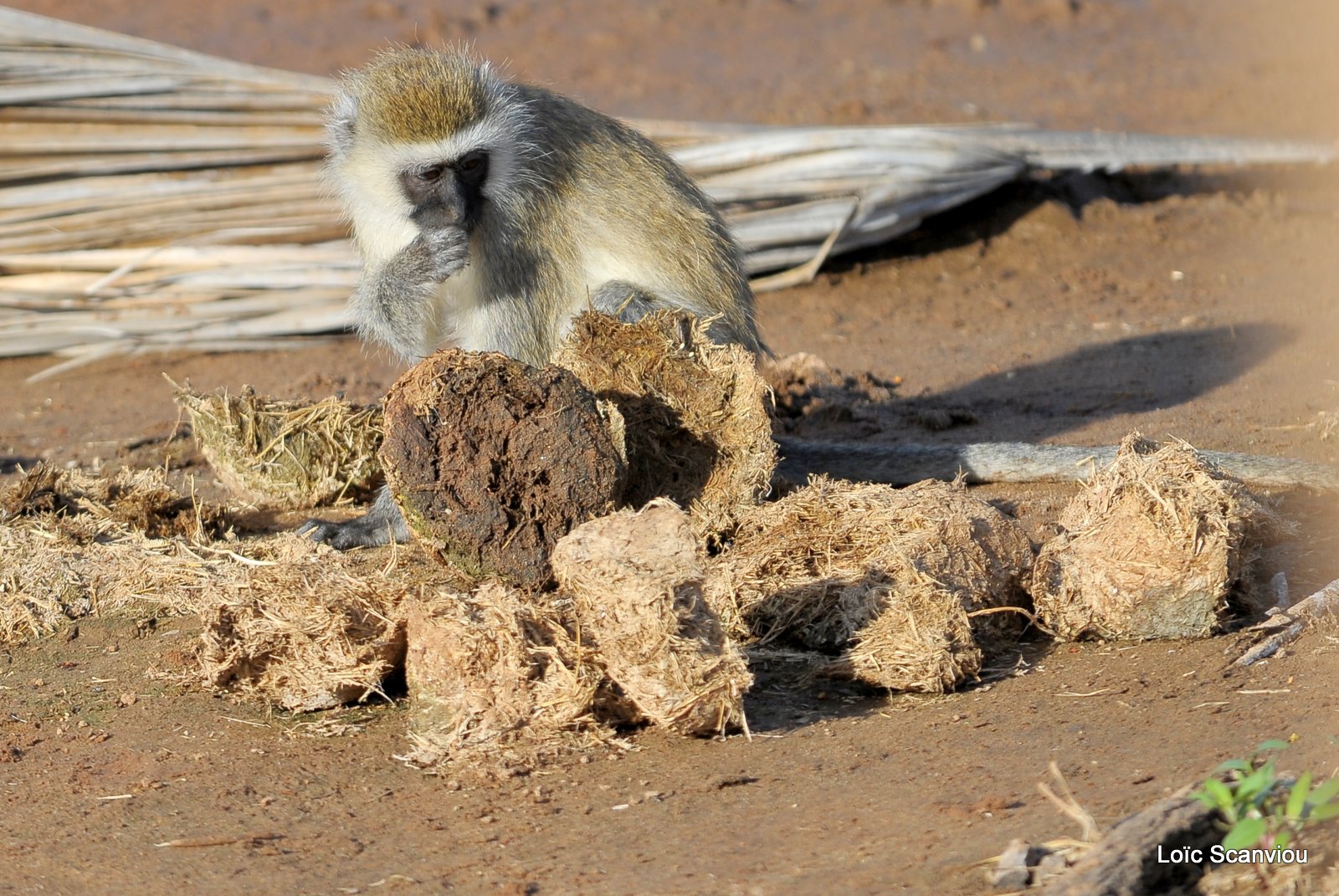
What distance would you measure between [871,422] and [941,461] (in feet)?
3.57

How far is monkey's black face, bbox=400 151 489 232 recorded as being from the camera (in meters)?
4.73

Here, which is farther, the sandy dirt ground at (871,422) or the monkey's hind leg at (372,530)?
the monkey's hind leg at (372,530)

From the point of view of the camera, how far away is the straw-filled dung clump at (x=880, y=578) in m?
3.63

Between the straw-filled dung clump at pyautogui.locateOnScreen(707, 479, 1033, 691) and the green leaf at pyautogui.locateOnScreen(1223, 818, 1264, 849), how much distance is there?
1.18m

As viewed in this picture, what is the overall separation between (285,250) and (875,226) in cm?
354

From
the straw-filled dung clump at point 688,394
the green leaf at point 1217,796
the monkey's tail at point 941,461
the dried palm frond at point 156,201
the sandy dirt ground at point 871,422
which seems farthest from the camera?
the dried palm frond at point 156,201

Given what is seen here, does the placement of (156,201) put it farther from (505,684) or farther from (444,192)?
(505,684)

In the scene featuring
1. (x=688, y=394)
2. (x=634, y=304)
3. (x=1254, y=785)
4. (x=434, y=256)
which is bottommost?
(x=1254, y=785)

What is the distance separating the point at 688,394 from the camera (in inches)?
171

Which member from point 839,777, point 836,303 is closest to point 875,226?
point 836,303

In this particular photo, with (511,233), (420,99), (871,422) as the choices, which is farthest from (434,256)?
(871,422)

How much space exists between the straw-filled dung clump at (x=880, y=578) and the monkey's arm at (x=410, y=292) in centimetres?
138

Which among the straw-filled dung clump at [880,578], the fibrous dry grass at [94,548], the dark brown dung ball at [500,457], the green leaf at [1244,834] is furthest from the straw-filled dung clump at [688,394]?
the green leaf at [1244,834]

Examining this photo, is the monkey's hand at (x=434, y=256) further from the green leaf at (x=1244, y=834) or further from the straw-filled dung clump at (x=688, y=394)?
the green leaf at (x=1244, y=834)
